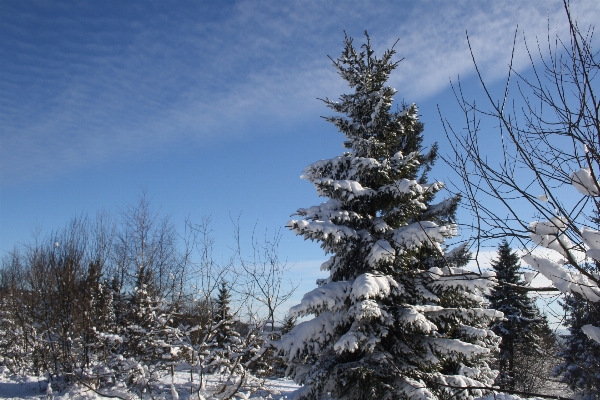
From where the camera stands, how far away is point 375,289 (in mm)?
6242

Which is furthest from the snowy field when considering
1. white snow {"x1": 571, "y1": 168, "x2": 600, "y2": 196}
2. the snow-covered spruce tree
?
white snow {"x1": 571, "y1": 168, "x2": 600, "y2": 196}

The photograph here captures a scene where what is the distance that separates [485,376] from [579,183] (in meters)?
7.67

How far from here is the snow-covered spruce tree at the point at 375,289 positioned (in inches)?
254

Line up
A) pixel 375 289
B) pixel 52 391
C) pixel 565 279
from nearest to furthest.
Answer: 1. pixel 565 279
2. pixel 375 289
3. pixel 52 391

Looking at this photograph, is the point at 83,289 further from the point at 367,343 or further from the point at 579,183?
the point at 579,183

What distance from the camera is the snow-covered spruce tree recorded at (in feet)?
21.1

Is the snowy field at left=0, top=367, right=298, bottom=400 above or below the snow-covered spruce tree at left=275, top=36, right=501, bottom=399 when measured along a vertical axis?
below

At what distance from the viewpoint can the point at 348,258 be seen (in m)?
7.97

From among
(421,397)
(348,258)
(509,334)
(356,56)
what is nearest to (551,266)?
(421,397)

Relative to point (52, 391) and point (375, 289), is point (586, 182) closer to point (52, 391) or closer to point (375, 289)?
point (375, 289)

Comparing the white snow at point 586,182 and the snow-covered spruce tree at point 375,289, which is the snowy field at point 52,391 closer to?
the snow-covered spruce tree at point 375,289

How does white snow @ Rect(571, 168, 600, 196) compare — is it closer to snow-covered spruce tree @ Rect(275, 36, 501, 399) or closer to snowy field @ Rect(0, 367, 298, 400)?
snow-covered spruce tree @ Rect(275, 36, 501, 399)

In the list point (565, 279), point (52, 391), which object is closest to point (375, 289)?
point (565, 279)

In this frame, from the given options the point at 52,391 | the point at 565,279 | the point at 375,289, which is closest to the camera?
the point at 565,279
